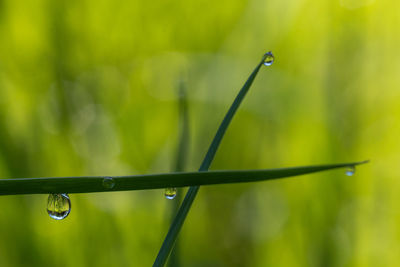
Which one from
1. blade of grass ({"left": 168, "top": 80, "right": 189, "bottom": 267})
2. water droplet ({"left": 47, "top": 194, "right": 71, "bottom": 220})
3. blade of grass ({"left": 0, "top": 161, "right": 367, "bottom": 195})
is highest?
blade of grass ({"left": 0, "top": 161, "right": 367, "bottom": 195})

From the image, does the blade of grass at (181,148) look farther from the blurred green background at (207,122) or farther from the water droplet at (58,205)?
the water droplet at (58,205)

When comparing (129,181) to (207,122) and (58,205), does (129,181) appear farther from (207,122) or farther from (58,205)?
(207,122)

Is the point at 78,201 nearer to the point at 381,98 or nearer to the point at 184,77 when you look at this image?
the point at 184,77

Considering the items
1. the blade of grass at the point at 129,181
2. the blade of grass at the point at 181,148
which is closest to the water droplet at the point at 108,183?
the blade of grass at the point at 129,181

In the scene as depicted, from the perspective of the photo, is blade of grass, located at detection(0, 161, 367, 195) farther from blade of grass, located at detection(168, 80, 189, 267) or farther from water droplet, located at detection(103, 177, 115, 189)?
blade of grass, located at detection(168, 80, 189, 267)

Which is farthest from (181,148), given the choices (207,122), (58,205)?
(58,205)

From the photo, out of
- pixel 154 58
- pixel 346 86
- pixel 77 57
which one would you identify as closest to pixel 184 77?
pixel 154 58

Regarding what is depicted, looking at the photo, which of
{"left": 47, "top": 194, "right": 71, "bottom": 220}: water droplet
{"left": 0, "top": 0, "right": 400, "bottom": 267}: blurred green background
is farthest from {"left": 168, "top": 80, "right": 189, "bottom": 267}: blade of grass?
{"left": 47, "top": 194, "right": 71, "bottom": 220}: water droplet
